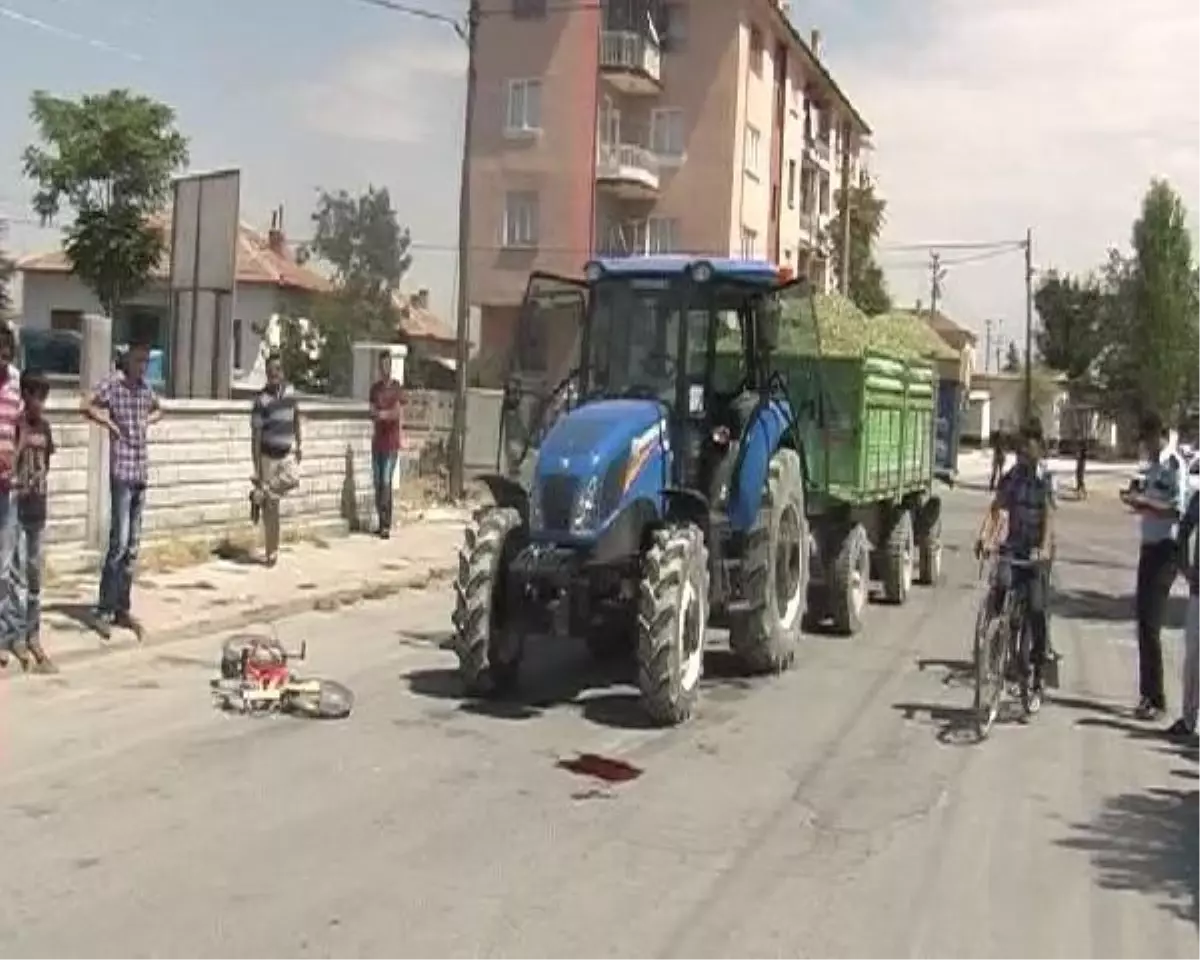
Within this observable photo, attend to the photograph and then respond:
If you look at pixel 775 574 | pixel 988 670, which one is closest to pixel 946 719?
pixel 988 670

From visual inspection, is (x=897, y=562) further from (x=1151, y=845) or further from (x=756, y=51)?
(x=756, y=51)

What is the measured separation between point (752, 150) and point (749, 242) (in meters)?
2.97

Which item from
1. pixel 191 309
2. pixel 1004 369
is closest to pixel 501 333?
pixel 191 309

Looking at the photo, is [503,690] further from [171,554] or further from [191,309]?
[191,309]

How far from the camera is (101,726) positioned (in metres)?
9.43

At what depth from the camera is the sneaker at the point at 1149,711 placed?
11.3 meters

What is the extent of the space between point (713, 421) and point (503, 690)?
2344 millimetres

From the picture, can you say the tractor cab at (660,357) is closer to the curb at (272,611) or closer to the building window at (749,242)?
the curb at (272,611)

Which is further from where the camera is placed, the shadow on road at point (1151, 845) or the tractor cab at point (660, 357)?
the tractor cab at point (660, 357)

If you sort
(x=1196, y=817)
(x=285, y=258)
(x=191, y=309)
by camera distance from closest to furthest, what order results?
1. (x=1196, y=817)
2. (x=191, y=309)
3. (x=285, y=258)

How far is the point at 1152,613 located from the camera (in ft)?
37.4

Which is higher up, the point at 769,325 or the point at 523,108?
the point at 523,108

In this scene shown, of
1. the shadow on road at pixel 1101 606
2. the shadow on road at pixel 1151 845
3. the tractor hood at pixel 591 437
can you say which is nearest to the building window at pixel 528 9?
the shadow on road at pixel 1101 606

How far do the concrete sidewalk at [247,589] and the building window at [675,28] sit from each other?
34.9m
